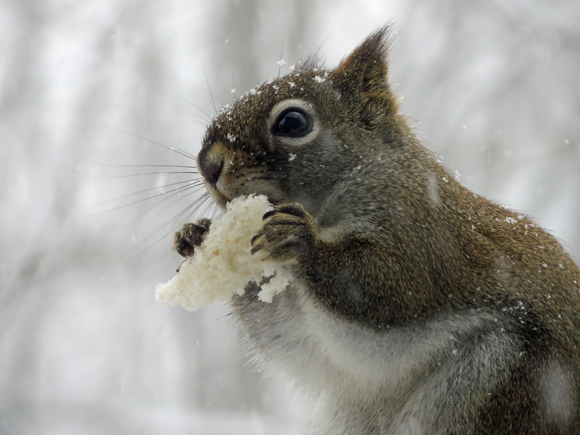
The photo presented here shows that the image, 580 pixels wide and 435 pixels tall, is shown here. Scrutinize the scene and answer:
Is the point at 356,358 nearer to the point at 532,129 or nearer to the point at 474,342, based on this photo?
the point at 474,342

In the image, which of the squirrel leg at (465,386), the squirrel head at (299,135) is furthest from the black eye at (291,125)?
the squirrel leg at (465,386)

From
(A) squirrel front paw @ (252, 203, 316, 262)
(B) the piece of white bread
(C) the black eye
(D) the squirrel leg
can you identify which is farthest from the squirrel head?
(D) the squirrel leg

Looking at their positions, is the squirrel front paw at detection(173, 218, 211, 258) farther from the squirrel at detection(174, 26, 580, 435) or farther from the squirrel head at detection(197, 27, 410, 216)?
the squirrel head at detection(197, 27, 410, 216)

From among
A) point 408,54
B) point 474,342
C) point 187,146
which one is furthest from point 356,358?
point 187,146

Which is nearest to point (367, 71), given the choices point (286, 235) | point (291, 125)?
point (291, 125)

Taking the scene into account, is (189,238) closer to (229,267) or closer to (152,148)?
(229,267)

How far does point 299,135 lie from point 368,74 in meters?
0.41

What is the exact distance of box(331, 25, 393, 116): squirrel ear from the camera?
1832 mm

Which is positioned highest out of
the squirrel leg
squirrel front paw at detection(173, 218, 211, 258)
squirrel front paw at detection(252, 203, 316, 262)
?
squirrel front paw at detection(173, 218, 211, 258)

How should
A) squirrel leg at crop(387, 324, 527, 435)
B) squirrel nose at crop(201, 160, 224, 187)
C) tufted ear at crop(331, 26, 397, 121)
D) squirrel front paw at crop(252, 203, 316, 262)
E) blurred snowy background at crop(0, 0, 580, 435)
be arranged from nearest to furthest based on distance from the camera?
squirrel front paw at crop(252, 203, 316, 262), squirrel leg at crop(387, 324, 527, 435), squirrel nose at crop(201, 160, 224, 187), tufted ear at crop(331, 26, 397, 121), blurred snowy background at crop(0, 0, 580, 435)

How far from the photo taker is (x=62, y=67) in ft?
10.2

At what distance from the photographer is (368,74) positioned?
74.0 inches

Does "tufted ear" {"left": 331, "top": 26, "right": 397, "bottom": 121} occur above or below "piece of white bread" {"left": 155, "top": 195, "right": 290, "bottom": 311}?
above

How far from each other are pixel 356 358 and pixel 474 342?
0.32 meters
